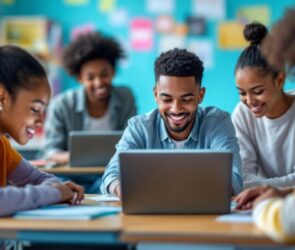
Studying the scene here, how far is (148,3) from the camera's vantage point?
528 centimetres

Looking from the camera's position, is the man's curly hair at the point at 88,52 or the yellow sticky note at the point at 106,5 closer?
the man's curly hair at the point at 88,52

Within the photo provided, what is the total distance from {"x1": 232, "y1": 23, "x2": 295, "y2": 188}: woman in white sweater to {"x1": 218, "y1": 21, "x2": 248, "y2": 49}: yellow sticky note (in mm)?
2553

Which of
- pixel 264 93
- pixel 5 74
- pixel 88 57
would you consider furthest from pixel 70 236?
pixel 88 57

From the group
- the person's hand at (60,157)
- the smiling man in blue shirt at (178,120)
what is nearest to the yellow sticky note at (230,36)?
the person's hand at (60,157)

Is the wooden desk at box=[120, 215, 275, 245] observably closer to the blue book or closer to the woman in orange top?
the blue book

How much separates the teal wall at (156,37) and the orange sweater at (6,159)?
303 cm

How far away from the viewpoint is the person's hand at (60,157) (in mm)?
3529

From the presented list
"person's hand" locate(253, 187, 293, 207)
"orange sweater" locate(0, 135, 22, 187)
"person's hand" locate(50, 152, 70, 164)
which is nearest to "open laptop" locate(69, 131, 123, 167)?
"person's hand" locate(50, 152, 70, 164)

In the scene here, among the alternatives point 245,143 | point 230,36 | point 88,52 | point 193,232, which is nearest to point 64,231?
point 193,232

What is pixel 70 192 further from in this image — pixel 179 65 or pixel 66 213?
pixel 179 65

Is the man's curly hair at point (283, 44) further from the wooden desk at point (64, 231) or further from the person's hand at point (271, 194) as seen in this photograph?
the wooden desk at point (64, 231)

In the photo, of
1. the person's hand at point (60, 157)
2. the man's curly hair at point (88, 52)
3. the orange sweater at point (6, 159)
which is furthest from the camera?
the man's curly hair at point (88, 52)

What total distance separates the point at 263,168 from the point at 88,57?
Answer: 176 cm

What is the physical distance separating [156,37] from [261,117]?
9.26ft
